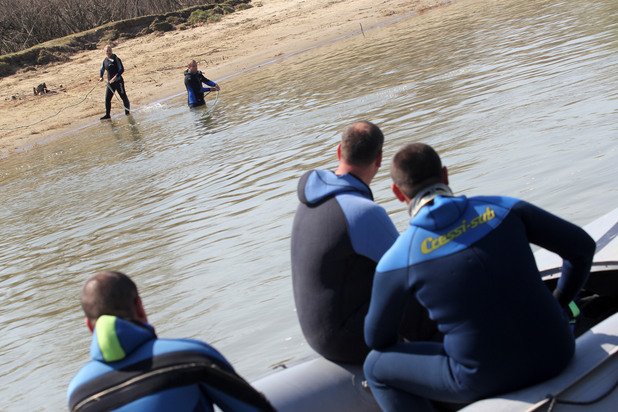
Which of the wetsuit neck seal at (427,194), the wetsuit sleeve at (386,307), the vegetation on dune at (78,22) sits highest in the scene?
the wetsuit neck seal at (427,194)

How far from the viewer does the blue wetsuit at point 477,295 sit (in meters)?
3.10

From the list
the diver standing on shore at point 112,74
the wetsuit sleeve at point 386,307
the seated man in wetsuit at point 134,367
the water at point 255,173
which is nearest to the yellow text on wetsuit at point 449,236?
the wetsuit sleeve at point 386,307

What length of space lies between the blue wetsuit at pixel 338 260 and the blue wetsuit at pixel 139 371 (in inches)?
34.7

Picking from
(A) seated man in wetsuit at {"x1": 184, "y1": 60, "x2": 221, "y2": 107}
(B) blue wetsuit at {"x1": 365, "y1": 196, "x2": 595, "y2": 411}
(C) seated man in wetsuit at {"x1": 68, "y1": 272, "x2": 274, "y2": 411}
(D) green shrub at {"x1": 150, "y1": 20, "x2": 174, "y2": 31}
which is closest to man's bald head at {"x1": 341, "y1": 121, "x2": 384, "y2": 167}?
(B) blue wetsuit at {"x1": 365, "y1": 196, "x2": 595, "y2": 411}

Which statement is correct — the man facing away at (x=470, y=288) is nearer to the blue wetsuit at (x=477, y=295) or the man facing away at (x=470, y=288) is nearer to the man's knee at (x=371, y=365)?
the blue wetsuit at (x=477, y=295)

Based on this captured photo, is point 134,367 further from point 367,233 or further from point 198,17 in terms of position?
point 198,17

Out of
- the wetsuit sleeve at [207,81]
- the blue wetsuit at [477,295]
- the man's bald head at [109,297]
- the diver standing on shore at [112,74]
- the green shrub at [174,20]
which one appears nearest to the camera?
the man's bald head at [109,297]

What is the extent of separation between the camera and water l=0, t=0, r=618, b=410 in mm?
7195

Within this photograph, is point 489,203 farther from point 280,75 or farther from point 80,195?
point 280,75

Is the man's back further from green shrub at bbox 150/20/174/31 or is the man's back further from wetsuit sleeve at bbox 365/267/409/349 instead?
green shrub at bbox 150/20/174/31

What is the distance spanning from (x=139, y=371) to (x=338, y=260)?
3.53 ft

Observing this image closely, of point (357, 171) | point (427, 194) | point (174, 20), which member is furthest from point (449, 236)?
point (174, 20)

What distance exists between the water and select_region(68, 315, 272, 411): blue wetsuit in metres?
1.98

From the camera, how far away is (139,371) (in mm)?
2834
